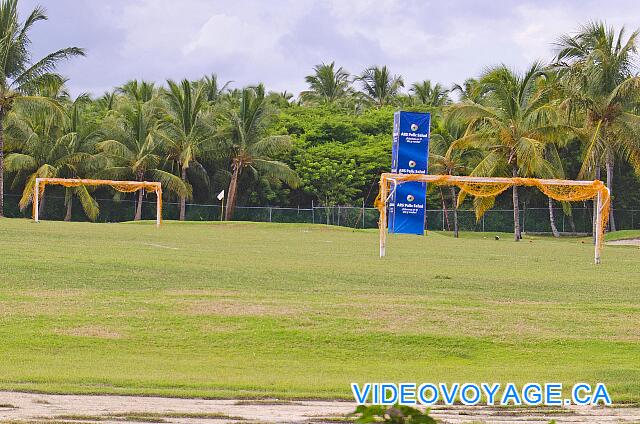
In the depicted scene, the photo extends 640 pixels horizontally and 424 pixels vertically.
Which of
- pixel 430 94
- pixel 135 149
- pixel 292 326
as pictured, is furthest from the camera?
pixel 430 94

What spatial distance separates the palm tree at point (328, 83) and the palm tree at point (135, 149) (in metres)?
23.2

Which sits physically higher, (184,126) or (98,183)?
(184,126)

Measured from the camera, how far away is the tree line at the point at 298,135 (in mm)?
43656

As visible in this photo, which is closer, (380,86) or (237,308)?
(237,308)

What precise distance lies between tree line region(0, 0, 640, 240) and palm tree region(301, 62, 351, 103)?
5698 mm

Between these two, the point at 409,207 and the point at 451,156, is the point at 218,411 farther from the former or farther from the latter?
the point at 451,156

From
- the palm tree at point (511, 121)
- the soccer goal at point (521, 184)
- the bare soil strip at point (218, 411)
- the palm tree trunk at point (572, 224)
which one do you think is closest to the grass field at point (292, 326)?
Answer: the bare soil strip at point (218, 411)

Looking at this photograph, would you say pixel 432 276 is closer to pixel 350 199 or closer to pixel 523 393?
pixel 523 393

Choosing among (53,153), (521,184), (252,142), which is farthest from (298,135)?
(521,184)

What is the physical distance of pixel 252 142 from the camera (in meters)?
57.3

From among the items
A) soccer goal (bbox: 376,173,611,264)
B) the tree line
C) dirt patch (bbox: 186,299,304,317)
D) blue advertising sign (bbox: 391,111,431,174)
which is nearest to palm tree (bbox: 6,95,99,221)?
the tree line

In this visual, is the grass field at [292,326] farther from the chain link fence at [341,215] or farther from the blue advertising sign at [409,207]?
the chain link fence at [341,215]

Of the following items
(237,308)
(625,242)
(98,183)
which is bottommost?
(237,308)

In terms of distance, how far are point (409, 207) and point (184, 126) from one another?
17.4 m
